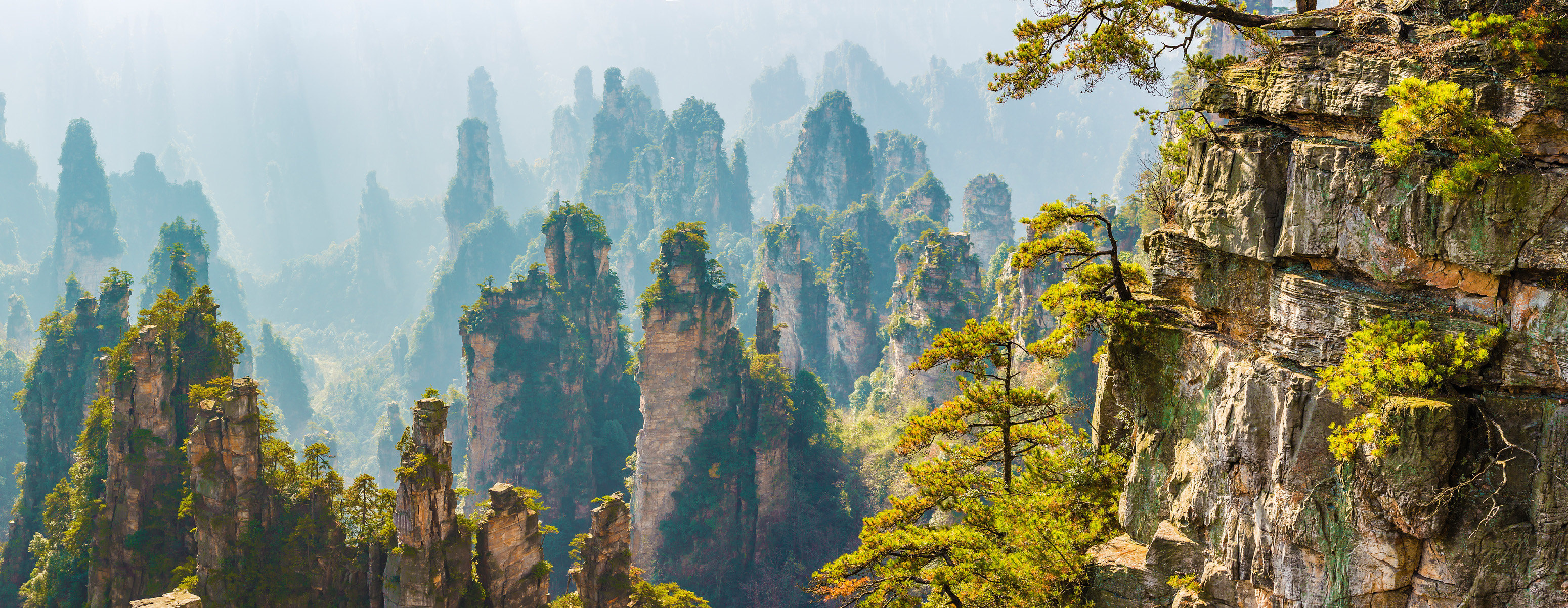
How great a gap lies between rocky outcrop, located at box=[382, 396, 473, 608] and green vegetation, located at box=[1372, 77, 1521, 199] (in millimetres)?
18131

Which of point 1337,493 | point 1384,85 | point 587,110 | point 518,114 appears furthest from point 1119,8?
point 518,114

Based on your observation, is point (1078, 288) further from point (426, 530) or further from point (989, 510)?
point (426, 530)

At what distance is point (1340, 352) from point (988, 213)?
2444 inches

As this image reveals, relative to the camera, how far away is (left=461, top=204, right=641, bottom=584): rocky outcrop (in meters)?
41.2

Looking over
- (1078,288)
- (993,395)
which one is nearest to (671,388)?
(993,395)

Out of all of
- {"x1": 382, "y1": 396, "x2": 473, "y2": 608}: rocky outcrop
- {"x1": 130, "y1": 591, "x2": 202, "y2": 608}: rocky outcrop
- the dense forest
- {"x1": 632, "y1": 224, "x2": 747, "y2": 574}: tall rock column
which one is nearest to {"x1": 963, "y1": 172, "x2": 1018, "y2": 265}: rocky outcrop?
the dense forest

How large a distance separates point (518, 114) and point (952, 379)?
154580mm

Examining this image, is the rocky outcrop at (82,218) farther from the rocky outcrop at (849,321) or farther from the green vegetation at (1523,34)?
the green vegetation at (1523,34)

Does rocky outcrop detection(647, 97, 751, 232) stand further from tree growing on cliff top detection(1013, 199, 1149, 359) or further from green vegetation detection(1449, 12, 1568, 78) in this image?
green vegetation detection(1449, 12, 1568, 78)

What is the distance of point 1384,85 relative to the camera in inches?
340

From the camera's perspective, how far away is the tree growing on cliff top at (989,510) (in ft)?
37.3

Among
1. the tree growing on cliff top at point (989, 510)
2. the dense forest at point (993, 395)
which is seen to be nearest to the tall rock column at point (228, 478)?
the dense forest at point (993, 395)

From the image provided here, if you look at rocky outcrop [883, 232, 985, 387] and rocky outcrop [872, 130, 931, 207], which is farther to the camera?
rocky outcrop [872, 130, 931, 207]

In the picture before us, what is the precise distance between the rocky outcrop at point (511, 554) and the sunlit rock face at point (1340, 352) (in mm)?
15040
